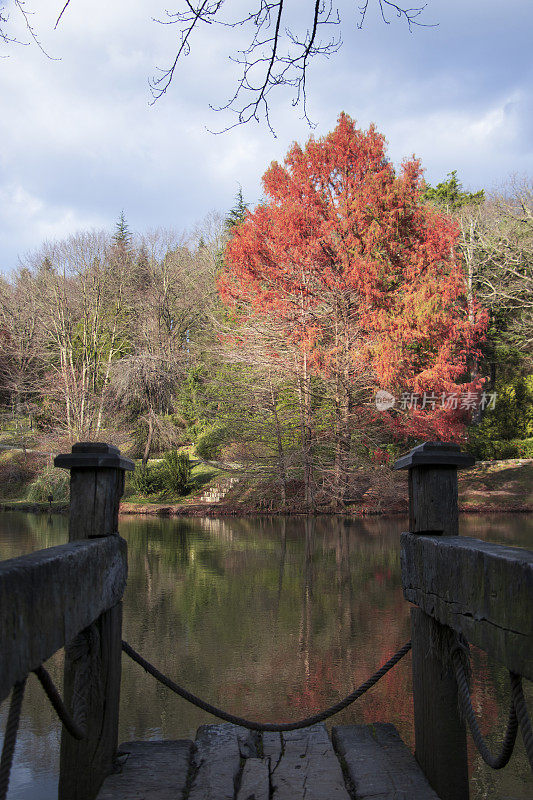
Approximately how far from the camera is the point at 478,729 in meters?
2.16

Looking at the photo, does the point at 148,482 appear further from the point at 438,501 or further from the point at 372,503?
the point at 438,501

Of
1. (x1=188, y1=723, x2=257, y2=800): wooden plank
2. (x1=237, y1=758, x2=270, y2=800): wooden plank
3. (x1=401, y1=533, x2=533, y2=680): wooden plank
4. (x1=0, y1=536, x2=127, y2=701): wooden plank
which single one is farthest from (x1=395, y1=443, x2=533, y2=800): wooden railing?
(x1=0, y1=536, x2=127, y2=701): wooden plank

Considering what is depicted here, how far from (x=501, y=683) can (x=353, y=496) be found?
42.0ft

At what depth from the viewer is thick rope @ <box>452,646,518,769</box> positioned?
180 centimetres

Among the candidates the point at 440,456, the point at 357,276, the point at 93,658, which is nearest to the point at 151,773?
the point at 93,658

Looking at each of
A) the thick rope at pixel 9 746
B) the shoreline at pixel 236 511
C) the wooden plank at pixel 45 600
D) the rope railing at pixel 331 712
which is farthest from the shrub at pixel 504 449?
the thick rope at pixel 9 746

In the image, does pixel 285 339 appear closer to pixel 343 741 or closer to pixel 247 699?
pixel 247 699

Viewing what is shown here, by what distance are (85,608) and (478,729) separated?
142 centimetres

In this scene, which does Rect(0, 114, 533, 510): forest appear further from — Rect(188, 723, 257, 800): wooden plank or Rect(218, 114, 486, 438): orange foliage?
Rect(188, 723, 257, 800): wooden plank

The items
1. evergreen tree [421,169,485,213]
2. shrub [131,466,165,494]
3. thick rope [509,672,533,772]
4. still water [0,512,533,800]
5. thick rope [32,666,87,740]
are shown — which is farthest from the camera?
evergreen tree [421,169,485,213]

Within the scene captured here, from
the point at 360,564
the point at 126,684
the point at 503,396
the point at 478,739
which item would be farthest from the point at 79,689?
the point at 503,396

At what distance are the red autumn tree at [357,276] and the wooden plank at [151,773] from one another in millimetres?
13621

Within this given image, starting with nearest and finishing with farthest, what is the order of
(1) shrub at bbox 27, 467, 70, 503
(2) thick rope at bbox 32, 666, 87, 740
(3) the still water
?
(2) thick rope at bbox 32, 666, 87, 740 → (3) the still water → (1) shrub at bbox 27, 467, 70, 503

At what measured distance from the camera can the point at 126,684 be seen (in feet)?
15.1
